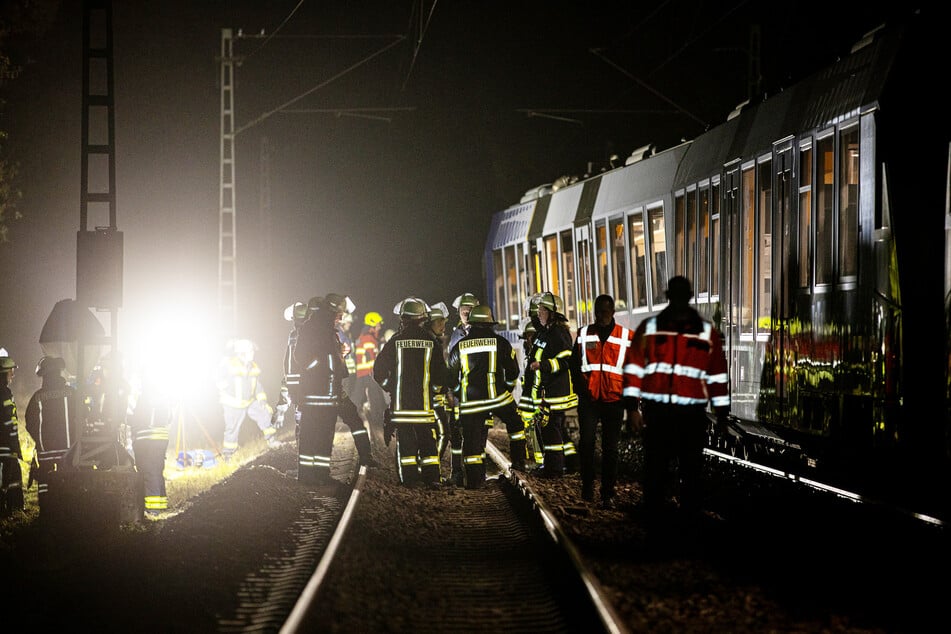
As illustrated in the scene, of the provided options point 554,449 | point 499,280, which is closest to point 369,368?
point 499,280

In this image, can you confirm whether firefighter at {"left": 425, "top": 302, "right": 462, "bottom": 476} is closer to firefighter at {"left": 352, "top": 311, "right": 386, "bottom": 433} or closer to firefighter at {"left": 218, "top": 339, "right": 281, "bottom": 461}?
firefighter at {"left": 218, "top": 339, "right": 281, "bottom": 461}

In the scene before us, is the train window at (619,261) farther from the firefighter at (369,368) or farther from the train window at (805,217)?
the train window at (805,217)

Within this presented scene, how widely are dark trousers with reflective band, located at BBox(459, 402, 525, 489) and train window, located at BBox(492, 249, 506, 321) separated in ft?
36.4

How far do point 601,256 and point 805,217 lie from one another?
22.9ft

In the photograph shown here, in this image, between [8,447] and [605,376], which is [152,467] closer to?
[8,447]

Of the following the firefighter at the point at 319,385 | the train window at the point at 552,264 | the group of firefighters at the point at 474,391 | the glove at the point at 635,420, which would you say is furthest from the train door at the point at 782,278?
the train window at the point at 552,264

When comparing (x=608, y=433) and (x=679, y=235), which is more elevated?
(x=679, y=235)

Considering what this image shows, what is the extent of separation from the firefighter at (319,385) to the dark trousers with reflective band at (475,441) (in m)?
1.49

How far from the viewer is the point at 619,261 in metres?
16.6

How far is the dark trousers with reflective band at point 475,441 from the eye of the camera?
40.0 feet

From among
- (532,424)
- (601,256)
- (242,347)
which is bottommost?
(532,424)

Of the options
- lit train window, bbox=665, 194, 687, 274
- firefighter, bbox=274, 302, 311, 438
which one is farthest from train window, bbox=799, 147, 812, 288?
firefighter, bbox=274, 302, 311, 438

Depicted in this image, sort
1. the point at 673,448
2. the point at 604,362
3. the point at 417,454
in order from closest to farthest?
the point at 673,448
the point at 604,362
the point at 417,454

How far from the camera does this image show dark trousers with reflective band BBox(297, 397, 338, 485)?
42.1ft
